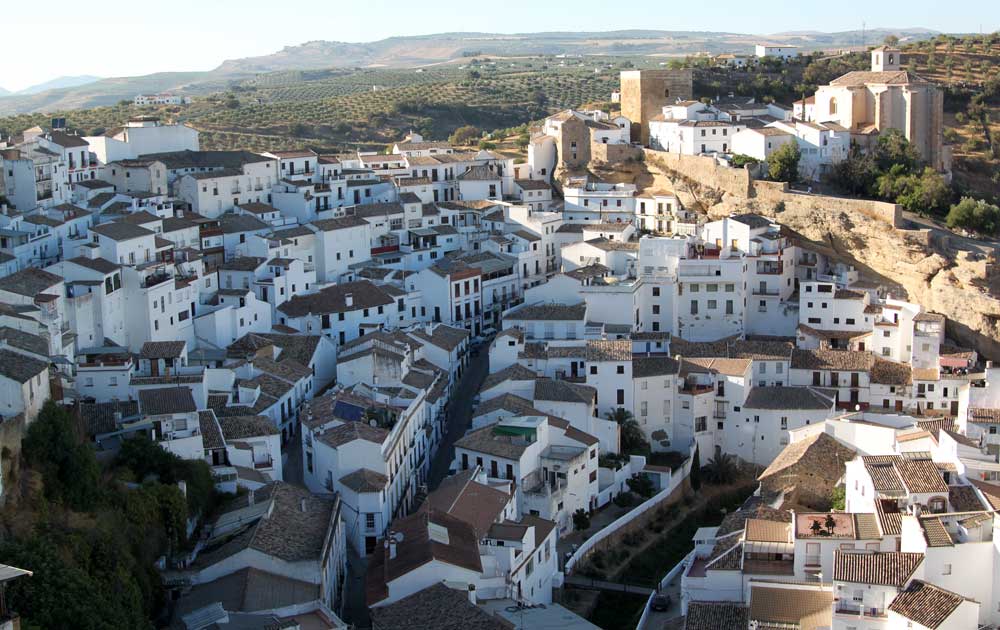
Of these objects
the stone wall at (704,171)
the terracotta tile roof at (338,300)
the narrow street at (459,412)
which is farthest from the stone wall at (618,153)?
the terracotta tile roof at (338,300)

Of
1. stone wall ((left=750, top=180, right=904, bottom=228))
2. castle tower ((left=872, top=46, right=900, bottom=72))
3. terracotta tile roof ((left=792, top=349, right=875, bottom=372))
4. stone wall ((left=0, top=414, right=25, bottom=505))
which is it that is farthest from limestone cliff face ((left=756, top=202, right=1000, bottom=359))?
stone wall ((left=0, top=414, right=25, bottom=505))

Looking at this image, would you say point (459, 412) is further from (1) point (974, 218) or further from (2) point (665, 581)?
(1) point (974, 218)

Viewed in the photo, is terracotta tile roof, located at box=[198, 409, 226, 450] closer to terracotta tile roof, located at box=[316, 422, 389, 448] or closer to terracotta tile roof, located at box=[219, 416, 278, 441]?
terracotta tile roof, located at box=[219, 416, 278, 441]

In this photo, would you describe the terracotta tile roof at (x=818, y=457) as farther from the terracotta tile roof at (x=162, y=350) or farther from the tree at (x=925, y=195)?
the terracotta tile roof at (x=162, y=350)

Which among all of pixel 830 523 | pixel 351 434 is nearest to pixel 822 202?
pixel 830 523

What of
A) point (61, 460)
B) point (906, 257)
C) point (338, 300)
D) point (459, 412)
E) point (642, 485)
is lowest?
point (642, 485)

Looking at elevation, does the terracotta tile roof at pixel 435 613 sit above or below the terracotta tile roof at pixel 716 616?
above
